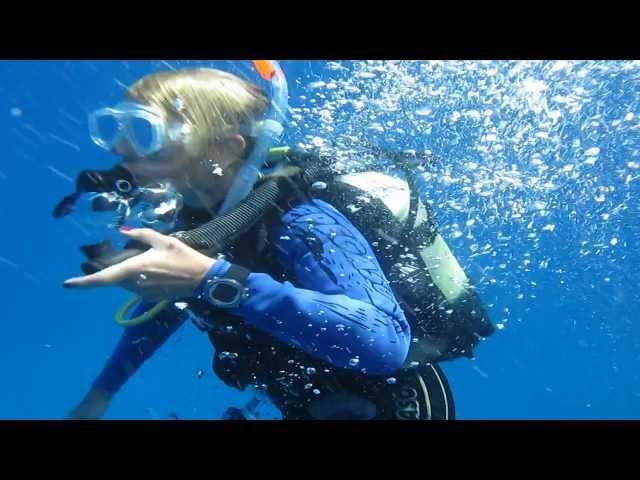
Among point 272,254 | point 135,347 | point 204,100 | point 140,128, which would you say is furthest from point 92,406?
point 204,100

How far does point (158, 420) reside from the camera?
1247mm

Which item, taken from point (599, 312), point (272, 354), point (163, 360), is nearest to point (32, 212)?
point (163, 360)

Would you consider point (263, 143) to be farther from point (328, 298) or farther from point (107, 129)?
point (328, 298)

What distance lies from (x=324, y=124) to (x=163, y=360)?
33990 mm

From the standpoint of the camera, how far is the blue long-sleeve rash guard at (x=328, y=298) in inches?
68.9

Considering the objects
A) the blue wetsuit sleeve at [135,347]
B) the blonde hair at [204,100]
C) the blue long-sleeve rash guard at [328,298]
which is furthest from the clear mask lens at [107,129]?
the blue wetsuit sleeve at [135,347]

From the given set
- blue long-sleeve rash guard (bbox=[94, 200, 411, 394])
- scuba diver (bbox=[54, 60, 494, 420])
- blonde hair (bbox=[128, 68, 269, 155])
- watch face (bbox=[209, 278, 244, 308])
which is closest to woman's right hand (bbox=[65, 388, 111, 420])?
scuba diver (bbox=[54, 60, 494, 420])

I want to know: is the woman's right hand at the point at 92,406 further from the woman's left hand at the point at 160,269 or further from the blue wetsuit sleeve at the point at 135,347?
the woman's left hand at the point at 160,269

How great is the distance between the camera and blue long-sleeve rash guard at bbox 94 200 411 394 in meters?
1.75

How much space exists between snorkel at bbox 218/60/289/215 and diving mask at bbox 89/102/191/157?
264 mm

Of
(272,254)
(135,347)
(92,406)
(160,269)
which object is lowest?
(92,406)

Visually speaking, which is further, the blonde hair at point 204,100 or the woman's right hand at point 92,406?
the woman's right hand at point 92,406

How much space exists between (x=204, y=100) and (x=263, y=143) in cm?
28

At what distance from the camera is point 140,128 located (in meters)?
1.95
